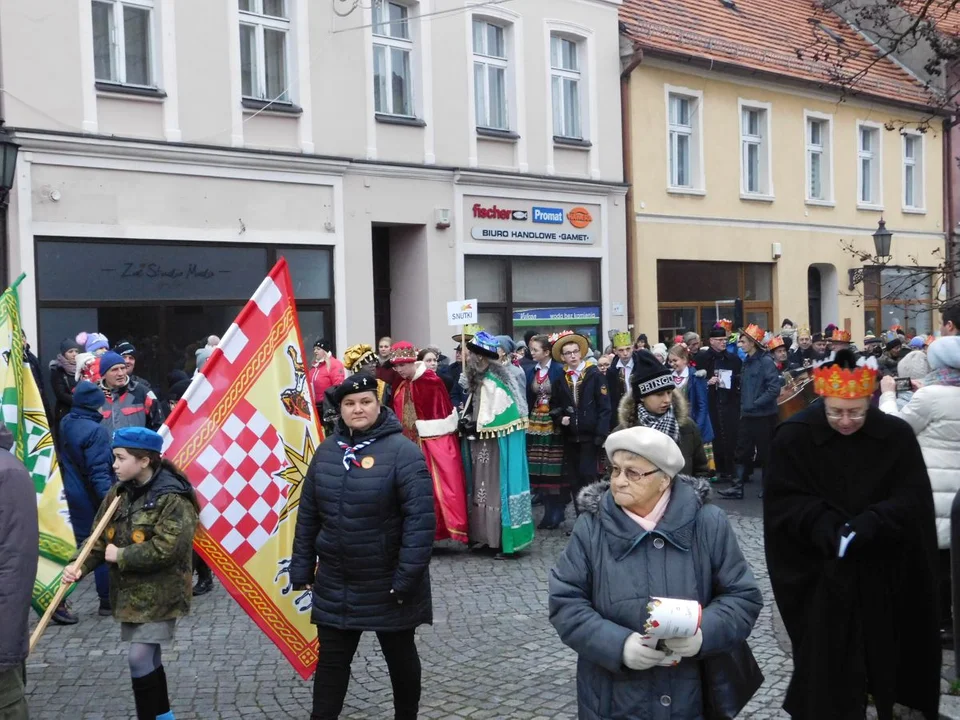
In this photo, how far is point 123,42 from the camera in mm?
14523

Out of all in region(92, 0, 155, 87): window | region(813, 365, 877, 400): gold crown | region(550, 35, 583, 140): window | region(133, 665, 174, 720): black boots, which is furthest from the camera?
region(550, 35, 583, 140): window

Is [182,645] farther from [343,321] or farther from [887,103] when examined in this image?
[887,103]

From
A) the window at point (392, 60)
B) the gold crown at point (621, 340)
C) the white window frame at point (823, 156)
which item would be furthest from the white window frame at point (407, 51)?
the white window frame at point (823, 156)

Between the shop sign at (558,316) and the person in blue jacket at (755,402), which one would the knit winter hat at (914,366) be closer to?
the person in blue jacket at (755,402)

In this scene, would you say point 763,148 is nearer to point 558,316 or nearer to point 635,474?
point 558,316

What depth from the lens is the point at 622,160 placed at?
21.1m

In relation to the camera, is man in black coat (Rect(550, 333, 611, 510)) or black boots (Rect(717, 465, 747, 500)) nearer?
man in black coat (Rect(550, 333, 611, 510))

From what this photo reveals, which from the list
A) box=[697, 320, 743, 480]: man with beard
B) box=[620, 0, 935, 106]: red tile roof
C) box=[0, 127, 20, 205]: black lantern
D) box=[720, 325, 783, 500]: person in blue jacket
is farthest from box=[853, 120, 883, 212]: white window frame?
box=[0, 127, 20, 205]: black lantern

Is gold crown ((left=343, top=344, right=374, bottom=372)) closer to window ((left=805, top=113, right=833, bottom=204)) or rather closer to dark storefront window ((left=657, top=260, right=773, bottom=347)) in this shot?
dark storefront window ((left=657, top=260, right=773, bottom=347))

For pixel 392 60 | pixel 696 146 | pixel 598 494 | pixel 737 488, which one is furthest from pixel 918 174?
pixel 598 494

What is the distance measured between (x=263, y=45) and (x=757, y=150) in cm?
1171

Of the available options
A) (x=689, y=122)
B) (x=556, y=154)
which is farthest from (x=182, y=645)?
(x=689, y=122)

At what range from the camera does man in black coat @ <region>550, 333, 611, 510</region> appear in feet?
35.1

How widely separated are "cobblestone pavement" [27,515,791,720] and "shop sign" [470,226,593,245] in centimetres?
1090
